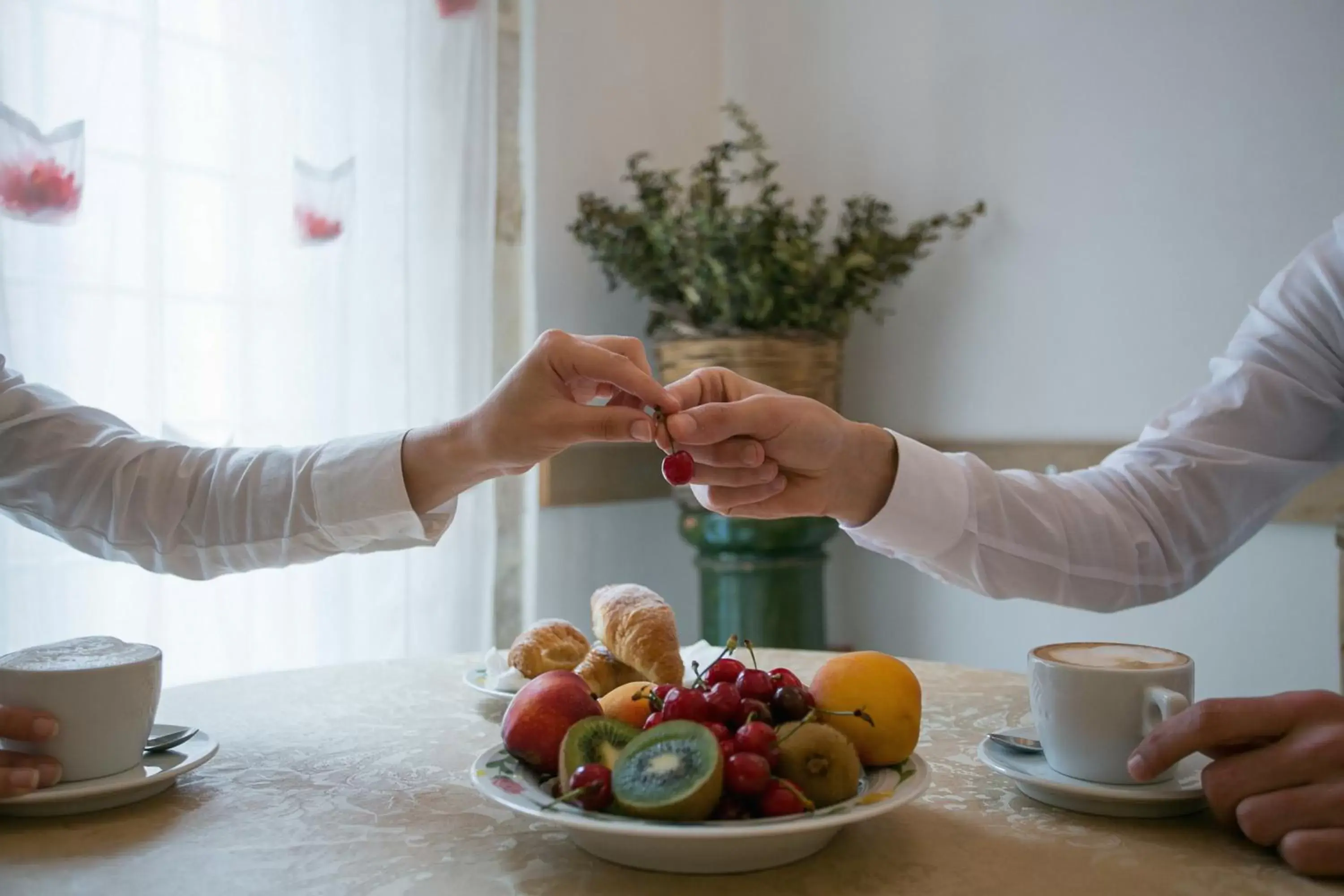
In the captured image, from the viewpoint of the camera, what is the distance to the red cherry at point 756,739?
71 centimetres

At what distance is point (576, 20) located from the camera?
253 centimetres

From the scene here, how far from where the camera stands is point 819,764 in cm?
72

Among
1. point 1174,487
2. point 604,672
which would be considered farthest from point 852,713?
point 1174,487

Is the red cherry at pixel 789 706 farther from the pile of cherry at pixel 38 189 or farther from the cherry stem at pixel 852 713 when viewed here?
the pile of cherry at pixel 38 189

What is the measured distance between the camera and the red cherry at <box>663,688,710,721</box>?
75 cm

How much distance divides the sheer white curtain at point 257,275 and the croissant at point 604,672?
106 centimetres

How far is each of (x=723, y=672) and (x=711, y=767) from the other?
15 cm

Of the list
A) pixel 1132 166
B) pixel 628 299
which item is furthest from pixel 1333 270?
pixel 628 299

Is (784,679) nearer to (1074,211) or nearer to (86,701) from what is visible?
(86,701)

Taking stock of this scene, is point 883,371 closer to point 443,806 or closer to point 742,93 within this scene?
point 742,93

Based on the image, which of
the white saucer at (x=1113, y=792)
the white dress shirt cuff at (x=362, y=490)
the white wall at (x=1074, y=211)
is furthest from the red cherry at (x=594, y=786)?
the white wall at (x=1074, y=211)

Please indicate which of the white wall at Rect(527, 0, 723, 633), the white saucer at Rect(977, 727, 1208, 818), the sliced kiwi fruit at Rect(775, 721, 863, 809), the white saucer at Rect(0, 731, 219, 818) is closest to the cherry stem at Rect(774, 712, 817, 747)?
the sliced kiwi fruit at Rect(775, 721, 863, 809)

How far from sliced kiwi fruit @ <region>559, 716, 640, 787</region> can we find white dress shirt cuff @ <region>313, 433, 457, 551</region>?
498mm

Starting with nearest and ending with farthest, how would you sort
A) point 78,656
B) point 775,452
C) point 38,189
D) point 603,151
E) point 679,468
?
point 78,656
point 679,468
point 775,452
point 38,189
point 603,151
